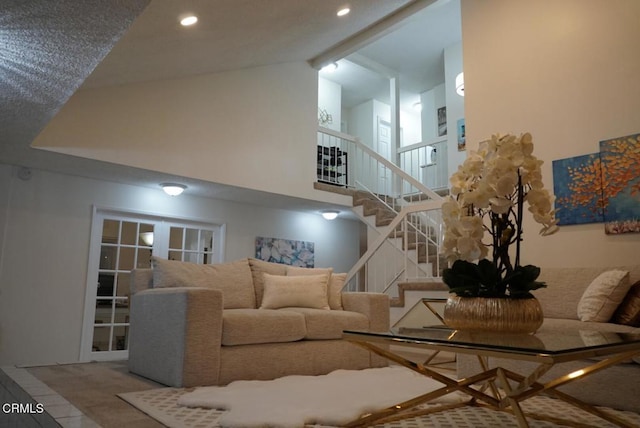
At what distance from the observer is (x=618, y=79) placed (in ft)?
12.5

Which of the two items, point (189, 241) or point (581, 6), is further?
point (189, 241)

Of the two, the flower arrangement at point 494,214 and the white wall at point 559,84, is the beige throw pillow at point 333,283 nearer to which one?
the white wall at point 559,84

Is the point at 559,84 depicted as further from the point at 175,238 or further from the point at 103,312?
the point at 103,312

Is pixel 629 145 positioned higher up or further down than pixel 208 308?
higher up

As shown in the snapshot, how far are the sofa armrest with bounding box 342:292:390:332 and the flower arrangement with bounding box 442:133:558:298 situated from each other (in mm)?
2051

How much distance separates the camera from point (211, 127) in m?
5.29

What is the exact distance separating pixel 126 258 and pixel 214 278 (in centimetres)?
228

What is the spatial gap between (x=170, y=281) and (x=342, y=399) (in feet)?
5.30

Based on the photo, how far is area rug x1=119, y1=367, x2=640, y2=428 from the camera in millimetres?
2076

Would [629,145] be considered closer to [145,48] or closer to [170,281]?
[170,281]

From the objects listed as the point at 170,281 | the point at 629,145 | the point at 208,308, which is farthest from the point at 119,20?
the point at 629,145

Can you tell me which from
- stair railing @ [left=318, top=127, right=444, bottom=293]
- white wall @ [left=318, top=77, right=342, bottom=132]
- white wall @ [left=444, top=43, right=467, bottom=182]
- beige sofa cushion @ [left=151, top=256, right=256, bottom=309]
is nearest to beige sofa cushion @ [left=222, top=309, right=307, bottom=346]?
beige sofa cushion @ [left=151, top=256, right=256, bottom=309]

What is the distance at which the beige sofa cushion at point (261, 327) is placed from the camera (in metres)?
3.06

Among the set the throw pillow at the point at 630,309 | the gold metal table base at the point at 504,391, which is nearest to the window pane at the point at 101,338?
the gold metal table base at the point at 504,391
